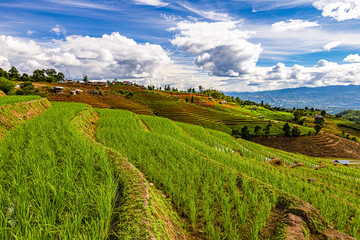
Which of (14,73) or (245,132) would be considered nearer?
(245,132)

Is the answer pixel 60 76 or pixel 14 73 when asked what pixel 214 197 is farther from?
pixel 60 76

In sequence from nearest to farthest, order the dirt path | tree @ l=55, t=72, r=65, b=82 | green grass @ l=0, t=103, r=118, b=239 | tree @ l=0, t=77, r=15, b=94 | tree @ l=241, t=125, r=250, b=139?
green grass @ l=0, t=103, r=118, b=239
tree @ l=0, t=77, r=15, b=94
the dirt path
tree @ l=241, t=125, r=250, b=139
tree @ l=55, t=72, r=65, b=82

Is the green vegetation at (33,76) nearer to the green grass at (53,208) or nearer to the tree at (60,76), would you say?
the tree at (60,76)

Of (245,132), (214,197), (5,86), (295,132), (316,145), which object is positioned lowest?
(316,145)

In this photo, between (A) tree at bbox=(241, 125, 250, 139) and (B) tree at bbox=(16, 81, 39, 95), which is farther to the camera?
(A) tree at bbox=(241, 125, 250, 139)

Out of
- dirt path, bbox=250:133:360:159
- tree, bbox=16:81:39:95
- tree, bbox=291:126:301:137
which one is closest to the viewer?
tree, bbox=16:81:39:95

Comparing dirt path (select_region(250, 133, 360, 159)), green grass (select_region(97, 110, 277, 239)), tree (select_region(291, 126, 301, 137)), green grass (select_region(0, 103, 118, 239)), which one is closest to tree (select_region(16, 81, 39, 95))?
green grass (select_region(97, 110, 277, 239))

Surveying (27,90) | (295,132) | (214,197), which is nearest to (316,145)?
(295,132)

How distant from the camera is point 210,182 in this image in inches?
270

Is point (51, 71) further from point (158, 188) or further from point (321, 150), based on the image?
point (321, 150)

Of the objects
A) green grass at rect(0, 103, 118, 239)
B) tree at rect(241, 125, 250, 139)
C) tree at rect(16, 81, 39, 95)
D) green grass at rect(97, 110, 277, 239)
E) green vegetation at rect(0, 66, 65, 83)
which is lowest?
tree at rect(241, 125, 250, 139)

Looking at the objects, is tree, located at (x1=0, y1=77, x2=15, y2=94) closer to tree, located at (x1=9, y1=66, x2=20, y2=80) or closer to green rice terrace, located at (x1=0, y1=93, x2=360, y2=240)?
green rice terrace, located at (x1=0, y1=93, x2=360, y2=240)

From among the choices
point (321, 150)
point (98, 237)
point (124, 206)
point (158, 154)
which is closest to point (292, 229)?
point (124, 206)

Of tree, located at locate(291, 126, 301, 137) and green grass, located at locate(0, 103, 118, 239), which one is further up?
green grass, located at locate(0, 103, 118, 239)
